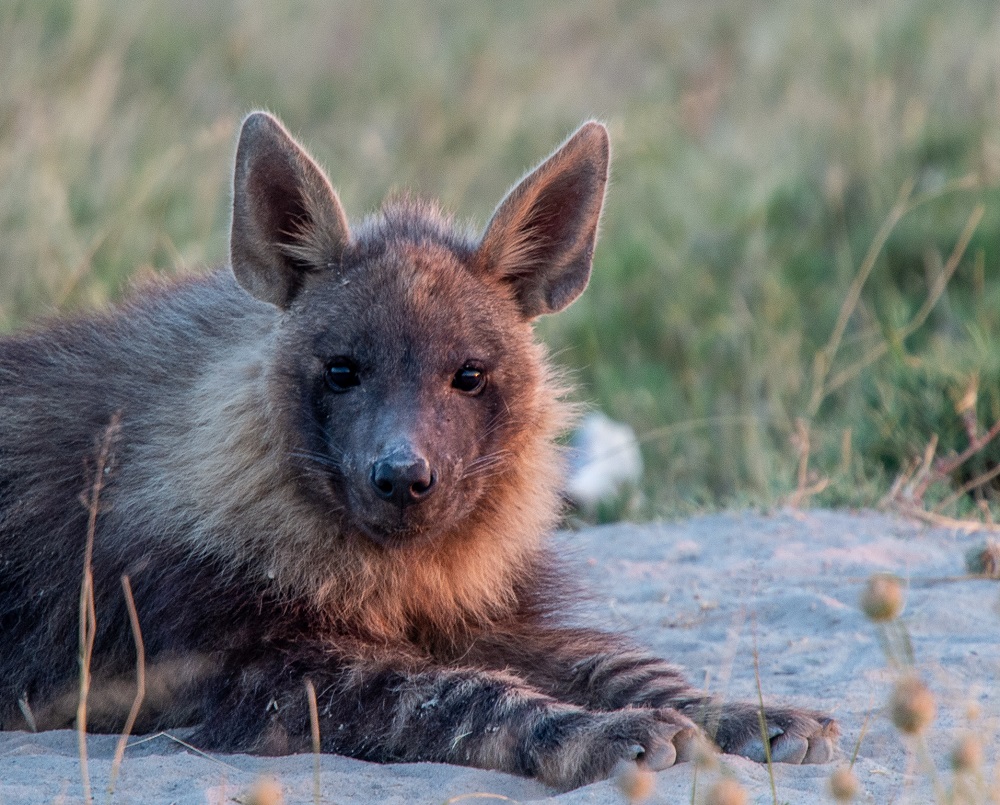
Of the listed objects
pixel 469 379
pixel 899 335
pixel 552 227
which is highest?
pixel 552 227

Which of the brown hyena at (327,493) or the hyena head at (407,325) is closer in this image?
the brown hyena at (327,493)

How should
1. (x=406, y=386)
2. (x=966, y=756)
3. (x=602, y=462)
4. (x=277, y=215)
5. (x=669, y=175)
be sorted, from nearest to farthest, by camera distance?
(x=966, y=756) < (x=406, y=386) < (x=277, y=215) < (x=602, y=462) < (x=669, y=175)

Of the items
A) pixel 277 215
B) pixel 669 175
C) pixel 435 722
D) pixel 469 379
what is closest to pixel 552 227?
pixel 469 379

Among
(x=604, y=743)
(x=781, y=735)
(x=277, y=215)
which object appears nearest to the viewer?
(x=604, y=743)

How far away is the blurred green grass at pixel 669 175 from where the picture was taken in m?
7.05

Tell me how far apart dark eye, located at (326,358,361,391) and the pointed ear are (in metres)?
0.32

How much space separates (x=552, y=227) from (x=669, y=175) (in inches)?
248

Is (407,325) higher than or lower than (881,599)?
higher

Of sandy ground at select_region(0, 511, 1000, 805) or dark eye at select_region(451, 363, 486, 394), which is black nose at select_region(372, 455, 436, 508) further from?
sandy ground at select_region(0, 511, 1000, 805)

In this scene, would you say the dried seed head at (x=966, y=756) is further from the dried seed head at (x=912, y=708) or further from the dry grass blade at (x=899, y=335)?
the dry grass blade at (x=899, y=335)

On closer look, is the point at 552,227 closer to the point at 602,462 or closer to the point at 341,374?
the point at 341,374

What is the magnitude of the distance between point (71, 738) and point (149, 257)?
4217 millimetres

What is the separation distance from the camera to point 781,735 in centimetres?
348

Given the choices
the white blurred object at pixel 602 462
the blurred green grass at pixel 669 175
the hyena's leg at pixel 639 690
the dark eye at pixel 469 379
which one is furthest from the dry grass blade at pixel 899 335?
the dark eye at pixel 469 379
